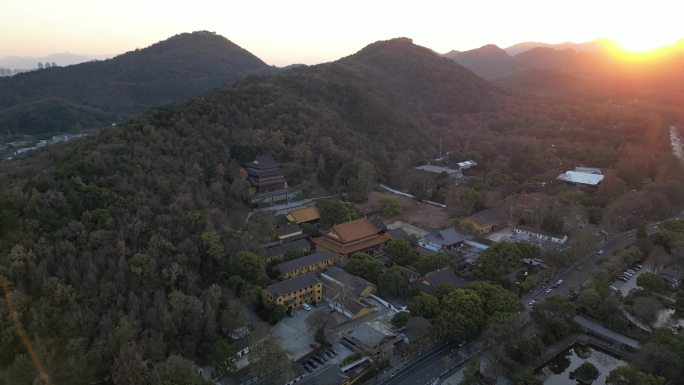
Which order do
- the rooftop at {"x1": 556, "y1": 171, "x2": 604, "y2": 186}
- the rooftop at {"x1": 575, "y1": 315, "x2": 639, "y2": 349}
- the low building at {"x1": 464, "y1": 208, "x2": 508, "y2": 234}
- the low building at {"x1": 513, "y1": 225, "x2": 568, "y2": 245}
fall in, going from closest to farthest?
the rooftop at {"x1": 575, "y1": 315, "x2": 639, "y2": 349}
the low building at {"x1": 513, "y1": 225, "x2": 568, "y2": 245}
the low building at {"x1": 464, "y1": 208, "x2": 508, "y2": 234}
the rooftop at {"x1": 556, "y1": 171, "x2": 604, "y2": 186}

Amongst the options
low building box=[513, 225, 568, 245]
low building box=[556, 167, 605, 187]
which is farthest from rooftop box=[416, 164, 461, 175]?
low building box=[513, 225, 568, 245]

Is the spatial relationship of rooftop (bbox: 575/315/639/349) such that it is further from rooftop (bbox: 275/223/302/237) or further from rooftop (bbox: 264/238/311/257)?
rooftop (bbox: 275/223/302/237)

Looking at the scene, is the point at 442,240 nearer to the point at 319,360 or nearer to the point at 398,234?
the point at 398,234

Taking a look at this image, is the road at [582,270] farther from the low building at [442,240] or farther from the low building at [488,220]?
the low building at [488,220]

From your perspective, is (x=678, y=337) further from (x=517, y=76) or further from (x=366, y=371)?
(x=517, y=76)

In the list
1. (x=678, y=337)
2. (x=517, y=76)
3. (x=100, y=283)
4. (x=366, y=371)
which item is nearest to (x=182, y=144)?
(x=100, y=283)

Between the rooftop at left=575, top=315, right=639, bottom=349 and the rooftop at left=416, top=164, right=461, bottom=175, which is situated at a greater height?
the rooftop at left=416, top=164, right=461, bottom=175

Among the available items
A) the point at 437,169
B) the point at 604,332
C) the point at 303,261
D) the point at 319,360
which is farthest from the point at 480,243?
the point at 437,169
